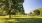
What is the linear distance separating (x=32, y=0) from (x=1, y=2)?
61 cm

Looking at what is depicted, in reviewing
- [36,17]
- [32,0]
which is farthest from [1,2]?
[36,17]

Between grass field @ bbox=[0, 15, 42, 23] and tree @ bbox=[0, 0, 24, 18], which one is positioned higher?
tree @ bbox=[0, 0, 24, 18]

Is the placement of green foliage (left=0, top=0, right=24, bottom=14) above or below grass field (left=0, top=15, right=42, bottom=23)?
above

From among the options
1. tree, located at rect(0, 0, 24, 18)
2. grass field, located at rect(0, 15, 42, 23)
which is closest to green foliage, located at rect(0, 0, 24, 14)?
tree, located at rect(0, 0, 24, 18)

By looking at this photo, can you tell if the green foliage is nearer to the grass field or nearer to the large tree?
the large tree

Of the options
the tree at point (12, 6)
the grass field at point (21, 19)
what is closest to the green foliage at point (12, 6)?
the tree at point (12, 6)

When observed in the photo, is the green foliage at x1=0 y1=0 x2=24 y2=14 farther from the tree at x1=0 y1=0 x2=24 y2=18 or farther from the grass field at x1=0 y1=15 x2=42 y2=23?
the grass field at x1=0 y1=15 x2=42 y2=23

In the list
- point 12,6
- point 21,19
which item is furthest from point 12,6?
point 21,19

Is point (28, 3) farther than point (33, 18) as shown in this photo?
Yes

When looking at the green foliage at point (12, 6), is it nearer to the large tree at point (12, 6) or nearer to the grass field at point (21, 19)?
the large tree at point (12, 6)

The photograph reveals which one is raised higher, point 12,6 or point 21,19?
point 12,6

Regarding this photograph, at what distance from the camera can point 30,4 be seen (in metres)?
1.80

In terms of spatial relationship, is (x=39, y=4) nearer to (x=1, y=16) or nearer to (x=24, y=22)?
(x=24, y=22)

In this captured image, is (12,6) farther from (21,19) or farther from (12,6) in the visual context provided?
(21,19)
